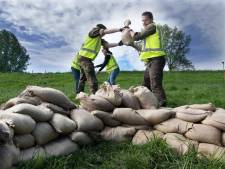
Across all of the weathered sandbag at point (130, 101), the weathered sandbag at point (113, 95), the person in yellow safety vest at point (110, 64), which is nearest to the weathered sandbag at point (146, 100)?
the weathered sandbag at point (130, 101)

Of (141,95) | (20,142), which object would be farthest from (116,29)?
(20,142)

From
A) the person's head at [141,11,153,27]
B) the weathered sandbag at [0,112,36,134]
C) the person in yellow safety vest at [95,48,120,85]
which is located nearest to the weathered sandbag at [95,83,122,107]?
the weathered sandbag at [0,112,36,134]

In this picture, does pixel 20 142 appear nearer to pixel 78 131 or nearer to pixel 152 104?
pixel 78 131

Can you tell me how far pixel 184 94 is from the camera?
14094 millimetres

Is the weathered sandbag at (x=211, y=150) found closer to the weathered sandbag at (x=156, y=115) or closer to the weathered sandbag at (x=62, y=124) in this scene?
the weathered sandbag at (x=156, y=115)

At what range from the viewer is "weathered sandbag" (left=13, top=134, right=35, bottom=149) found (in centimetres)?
668

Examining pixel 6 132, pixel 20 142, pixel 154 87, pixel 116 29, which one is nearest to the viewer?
pixel 6 132

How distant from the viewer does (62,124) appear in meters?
7.22

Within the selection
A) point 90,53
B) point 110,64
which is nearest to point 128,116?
point 90,53

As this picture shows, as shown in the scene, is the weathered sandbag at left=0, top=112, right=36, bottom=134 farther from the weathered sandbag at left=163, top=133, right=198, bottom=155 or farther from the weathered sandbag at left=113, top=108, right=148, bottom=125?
the weathered sandbag at left=163, top=133, right=198, bottom=155

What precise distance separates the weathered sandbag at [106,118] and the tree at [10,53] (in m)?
57.2

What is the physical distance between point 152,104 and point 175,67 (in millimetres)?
60439

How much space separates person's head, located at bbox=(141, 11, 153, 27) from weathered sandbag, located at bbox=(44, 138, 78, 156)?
4202 millimetres

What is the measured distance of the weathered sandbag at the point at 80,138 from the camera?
7.31m
